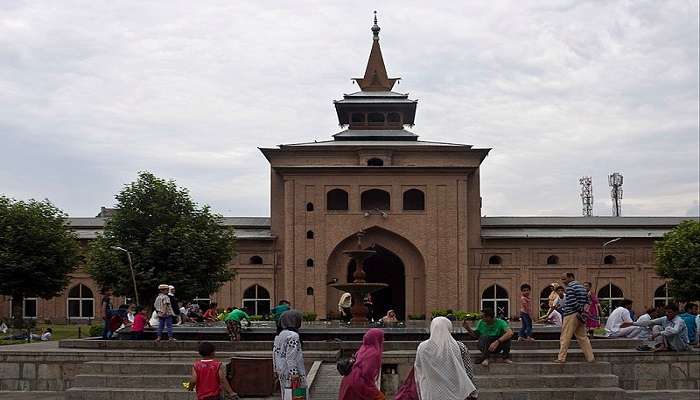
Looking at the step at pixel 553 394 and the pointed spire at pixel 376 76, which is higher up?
the pointed spire at pixel 376 76

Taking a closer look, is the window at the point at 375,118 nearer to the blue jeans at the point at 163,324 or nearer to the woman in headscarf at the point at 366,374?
the blue jeans at the point at 163,324

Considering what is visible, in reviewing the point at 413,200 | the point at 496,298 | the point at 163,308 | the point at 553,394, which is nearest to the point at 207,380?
the point at 553,394

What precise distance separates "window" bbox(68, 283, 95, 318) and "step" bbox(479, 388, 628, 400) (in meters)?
38.4

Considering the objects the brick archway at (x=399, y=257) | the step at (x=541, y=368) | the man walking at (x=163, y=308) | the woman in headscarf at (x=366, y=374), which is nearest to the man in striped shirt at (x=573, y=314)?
the step at (x=541, y=368)

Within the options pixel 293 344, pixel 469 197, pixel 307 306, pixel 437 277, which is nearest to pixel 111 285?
pixel 307 306

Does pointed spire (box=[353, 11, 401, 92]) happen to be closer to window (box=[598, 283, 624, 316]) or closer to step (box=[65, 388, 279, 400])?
window (box=[598, 283, 624, 316])

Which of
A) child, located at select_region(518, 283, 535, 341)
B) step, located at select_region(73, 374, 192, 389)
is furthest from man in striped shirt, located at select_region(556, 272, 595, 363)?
step, located at select_region(73, 374, 192, 389)

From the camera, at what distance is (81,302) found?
162 feet

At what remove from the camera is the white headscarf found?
898 cm

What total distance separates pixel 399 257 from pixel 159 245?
1357cm

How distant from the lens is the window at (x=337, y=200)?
47438 mm

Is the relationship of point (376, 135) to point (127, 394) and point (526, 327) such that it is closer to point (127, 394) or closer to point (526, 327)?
point (526, 327)

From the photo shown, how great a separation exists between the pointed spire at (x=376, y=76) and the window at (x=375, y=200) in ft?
33.3

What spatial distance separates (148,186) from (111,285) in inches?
170
